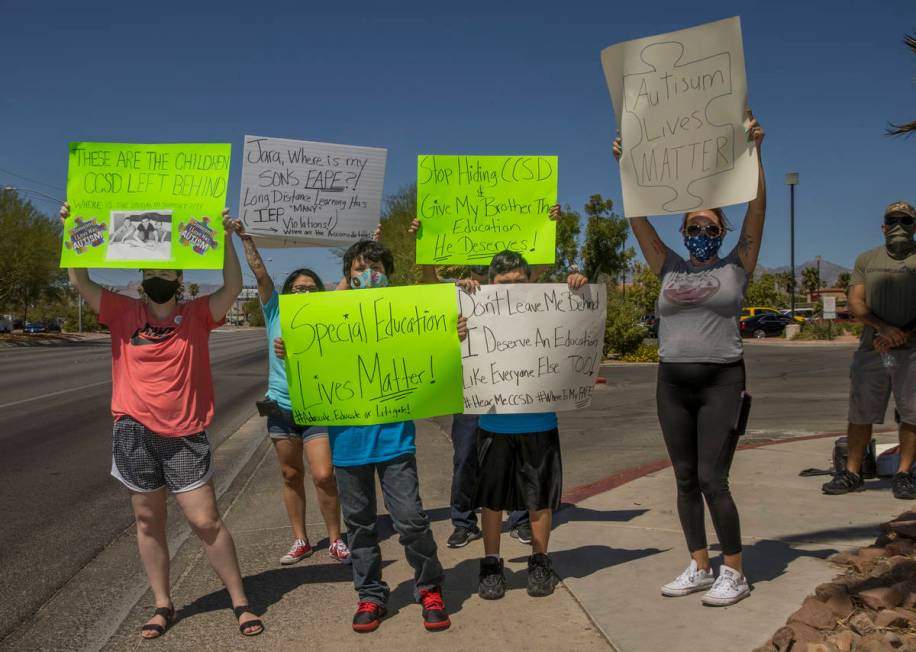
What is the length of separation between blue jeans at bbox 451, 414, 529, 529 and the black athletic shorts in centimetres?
87

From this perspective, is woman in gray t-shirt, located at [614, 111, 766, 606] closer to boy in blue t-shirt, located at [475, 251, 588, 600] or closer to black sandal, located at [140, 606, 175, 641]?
boy in blue t-shirt, located at [475, 251, 588, 600]

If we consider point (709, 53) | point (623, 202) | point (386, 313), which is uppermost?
point (709, 53)

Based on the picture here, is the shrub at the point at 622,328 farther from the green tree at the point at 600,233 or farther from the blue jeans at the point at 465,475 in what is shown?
the blue jeans at the point at 465,475

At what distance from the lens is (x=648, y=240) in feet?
14.7

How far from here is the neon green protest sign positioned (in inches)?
218

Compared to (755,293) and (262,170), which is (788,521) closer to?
(262,170)

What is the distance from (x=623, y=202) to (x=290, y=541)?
322 cm

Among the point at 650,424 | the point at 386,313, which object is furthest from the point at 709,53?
the point at 650,424

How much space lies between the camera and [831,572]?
4.38 m

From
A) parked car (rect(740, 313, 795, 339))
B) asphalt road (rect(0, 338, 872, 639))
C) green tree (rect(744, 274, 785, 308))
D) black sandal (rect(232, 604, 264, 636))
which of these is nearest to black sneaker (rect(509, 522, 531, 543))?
asphalt road (rect(0, 338, 872, 639))

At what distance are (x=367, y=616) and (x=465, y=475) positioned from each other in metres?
1.61

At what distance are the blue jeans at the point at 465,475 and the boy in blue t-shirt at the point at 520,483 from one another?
0.84 m

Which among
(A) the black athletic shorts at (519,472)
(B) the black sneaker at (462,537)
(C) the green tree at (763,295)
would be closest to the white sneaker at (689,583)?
(A) the black athletic shorts at (519,472)

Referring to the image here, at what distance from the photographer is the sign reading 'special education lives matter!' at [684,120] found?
416cm
